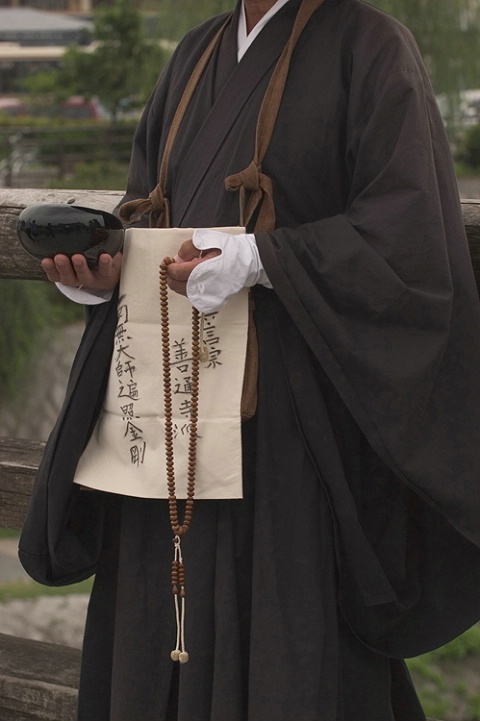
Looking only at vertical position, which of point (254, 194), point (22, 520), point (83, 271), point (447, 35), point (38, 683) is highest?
point (254, 194)

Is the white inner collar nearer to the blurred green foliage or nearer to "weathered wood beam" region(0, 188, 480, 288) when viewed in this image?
"weathered wood beam" region(0, 188, 480, 288)

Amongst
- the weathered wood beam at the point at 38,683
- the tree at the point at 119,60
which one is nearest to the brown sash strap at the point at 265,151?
the weathered wood beam at the point at 38,683

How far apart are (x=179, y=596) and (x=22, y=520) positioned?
0.56m

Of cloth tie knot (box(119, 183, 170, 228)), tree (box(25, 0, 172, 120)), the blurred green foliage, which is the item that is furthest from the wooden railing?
tree (box(25, 0, 172, 120))

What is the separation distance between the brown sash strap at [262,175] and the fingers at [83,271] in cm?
20

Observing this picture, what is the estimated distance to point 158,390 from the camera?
153 centimetres

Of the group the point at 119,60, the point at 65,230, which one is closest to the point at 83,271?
the point at 65,230

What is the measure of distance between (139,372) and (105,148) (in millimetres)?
12575

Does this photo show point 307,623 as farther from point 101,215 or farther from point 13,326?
point 13,326

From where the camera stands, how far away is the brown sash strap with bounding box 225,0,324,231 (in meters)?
1.48

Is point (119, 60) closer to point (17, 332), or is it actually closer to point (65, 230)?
point (17, 332)

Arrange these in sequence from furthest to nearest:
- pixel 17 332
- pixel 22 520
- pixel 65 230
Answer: pixel 17 332, pixel 22 520, pixel 65 230

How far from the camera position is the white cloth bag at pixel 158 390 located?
4.90 feet

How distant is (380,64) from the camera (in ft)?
4.75
